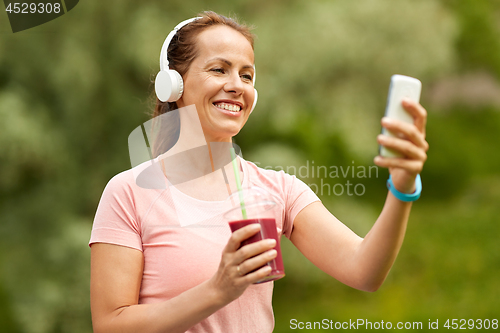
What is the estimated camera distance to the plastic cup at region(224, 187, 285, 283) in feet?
4.01

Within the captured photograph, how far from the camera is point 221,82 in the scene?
166cm

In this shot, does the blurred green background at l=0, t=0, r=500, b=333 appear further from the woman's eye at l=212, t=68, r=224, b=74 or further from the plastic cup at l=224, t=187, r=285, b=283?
the plastic cup at l=224, t=187, r=285, b=283

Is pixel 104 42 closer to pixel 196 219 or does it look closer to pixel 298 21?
pixel 298 21

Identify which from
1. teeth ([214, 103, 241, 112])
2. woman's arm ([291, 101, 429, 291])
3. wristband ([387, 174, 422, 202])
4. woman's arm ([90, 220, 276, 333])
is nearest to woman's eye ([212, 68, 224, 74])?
teeth ([214, 103, 241, 112])

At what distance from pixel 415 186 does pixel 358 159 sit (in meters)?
3.83

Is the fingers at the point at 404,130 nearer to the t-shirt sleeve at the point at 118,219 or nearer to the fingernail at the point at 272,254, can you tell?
the fingernail at the point at 272,254

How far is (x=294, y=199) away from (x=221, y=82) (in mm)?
465

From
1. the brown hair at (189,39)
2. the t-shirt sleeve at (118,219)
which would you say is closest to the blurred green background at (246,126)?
the brown hair at (189,39)

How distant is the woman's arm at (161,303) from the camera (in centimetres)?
115

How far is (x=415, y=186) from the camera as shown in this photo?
46.1 inches

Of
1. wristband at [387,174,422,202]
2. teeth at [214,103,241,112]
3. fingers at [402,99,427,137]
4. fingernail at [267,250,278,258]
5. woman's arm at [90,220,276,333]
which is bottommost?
woman's arm at [90,220,276,333]

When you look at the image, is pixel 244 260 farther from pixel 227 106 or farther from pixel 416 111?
pixel 227 106

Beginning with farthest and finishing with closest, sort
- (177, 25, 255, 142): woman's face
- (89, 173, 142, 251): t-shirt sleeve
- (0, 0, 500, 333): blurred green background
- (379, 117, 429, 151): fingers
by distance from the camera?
(0, 0, 500, 333): blurred green background
(177, 25, 255, 142): woman's face
(89, 173, 142, 251): t-shirt sleeve
(379, 117, 429, 151): fingers

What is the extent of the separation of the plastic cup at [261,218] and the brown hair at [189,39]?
2.17 ft
